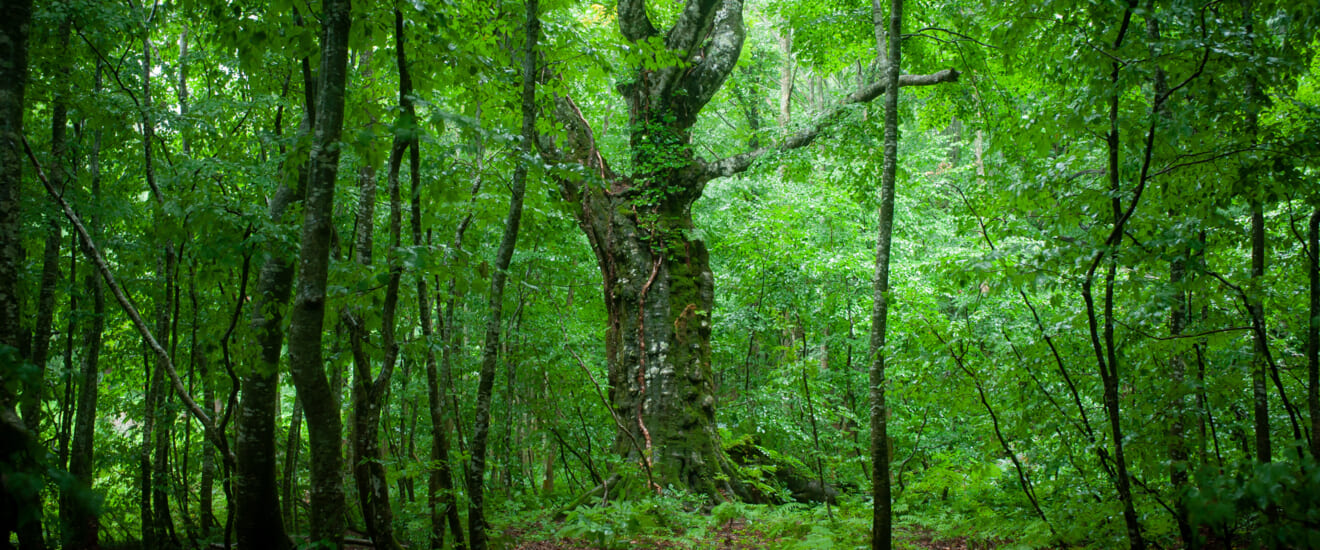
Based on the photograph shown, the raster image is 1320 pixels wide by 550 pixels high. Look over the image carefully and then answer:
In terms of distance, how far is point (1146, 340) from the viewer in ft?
13.7

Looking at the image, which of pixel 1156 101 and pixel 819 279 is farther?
pixel 819 279

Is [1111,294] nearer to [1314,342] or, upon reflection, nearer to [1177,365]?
[1314,342]

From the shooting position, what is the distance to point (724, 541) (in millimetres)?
6141

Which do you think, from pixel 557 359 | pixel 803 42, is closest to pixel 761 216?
pixel 803 42

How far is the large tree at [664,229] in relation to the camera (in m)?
8.17

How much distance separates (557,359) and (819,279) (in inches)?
200

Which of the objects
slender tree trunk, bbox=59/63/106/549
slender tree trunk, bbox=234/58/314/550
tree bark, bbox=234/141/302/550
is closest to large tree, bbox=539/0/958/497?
slender tree trunk, bbox=234/58/314/550

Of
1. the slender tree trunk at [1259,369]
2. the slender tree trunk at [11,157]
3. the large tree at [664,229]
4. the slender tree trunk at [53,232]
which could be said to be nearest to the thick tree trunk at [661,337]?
the large tree at [664,229]

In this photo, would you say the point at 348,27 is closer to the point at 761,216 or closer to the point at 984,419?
the point at 984,419

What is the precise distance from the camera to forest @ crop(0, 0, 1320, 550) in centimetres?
337

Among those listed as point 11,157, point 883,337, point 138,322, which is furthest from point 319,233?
point 883,337

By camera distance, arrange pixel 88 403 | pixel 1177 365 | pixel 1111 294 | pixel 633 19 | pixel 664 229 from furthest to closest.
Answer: pixel 633 19
pixel 664 229
pixel 88 403
pixel 1177 365
pixel 1111 294

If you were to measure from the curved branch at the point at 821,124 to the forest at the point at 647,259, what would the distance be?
5 centimetres

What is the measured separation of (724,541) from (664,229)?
3.98m
